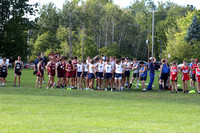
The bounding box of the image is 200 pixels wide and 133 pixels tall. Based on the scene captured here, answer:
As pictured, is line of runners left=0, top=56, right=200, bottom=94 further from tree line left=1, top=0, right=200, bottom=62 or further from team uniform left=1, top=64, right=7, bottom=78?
tree line left=1, top=0, right=200, bottom=62

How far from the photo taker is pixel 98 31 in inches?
3302

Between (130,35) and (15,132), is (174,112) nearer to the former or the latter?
(15,132)

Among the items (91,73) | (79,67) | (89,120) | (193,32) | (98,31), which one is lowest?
(89,120)

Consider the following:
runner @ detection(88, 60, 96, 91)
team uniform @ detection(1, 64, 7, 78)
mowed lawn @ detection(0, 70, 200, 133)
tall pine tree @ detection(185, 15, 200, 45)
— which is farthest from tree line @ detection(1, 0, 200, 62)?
mowed lawn @ detection(0, 70, 200, 133)

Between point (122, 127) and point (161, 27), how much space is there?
8680cm

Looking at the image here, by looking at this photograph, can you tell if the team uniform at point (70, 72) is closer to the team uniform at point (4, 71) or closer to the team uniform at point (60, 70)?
the team uniform at point (60, 70)

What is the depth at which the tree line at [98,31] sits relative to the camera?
56.7 meters

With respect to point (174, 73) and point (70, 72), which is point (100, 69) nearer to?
point (70, 72)

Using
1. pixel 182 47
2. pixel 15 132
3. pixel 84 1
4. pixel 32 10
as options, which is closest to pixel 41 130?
pixel 15 132

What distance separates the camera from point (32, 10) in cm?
5494

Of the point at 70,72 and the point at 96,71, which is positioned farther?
the point at 70,72

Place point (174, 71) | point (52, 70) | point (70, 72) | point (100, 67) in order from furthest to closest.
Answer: point (70, 72) → point (100, 67) → point (52, 70) → point (174, 71)

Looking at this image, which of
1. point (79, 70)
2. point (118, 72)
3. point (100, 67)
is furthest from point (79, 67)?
point (118, 72)

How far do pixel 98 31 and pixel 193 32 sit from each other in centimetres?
2544
